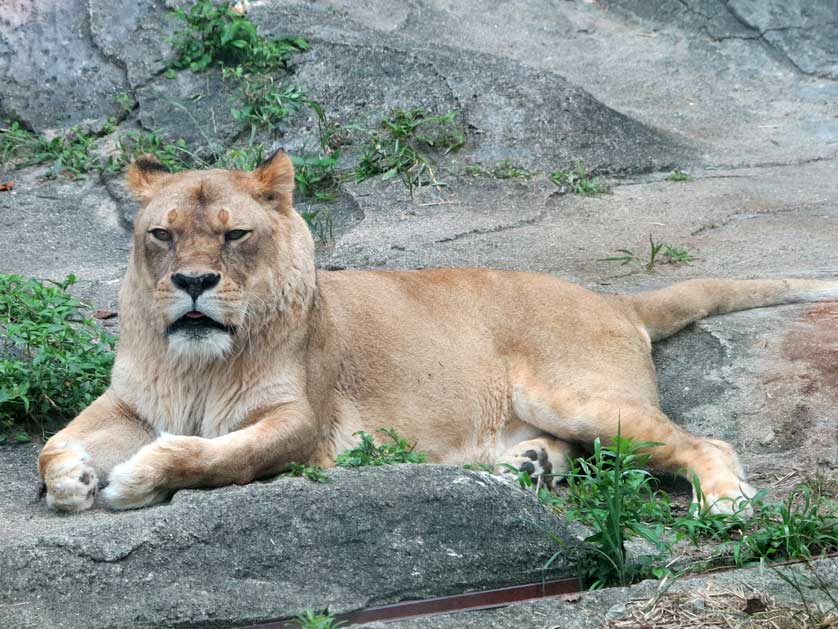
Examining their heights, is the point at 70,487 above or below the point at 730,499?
above

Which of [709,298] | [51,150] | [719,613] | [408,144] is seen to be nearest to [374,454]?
[719,613]

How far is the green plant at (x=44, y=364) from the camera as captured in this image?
15.4ft

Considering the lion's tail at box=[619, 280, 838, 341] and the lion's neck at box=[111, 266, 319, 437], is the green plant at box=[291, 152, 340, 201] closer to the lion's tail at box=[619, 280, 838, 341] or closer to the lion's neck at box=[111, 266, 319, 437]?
the lion's tail at box=[619, 280, 838, 341]

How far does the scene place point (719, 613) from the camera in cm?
305

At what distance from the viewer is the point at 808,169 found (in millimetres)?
8258

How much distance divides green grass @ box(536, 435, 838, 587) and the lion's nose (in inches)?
52.3

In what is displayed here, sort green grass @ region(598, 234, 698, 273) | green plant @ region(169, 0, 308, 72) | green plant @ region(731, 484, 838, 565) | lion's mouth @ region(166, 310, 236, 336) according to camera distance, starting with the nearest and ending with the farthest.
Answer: green plant @ region(731, 484, 838, 565)
lion's mouth @ region(166, 310, 236, 336)
green grass @ region(598, 234, 698, 273)
green plant @ region(169, 0, 308, 72)

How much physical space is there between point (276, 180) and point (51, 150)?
15.3 feet

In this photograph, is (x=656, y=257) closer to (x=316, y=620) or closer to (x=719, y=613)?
(x=719, y=613)

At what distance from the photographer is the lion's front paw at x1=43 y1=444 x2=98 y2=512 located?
380 cm

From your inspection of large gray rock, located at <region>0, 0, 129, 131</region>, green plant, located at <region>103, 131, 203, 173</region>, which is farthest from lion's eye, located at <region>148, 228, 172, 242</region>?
large gray rock, located at <region>0, 0, 129, 131</region>

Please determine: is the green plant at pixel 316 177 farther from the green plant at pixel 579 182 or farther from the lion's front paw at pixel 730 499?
the lion's front paw at pixel 730 499

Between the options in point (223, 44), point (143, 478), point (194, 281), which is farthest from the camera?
point (223, 44)

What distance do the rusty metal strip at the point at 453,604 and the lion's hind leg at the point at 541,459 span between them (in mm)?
1280
